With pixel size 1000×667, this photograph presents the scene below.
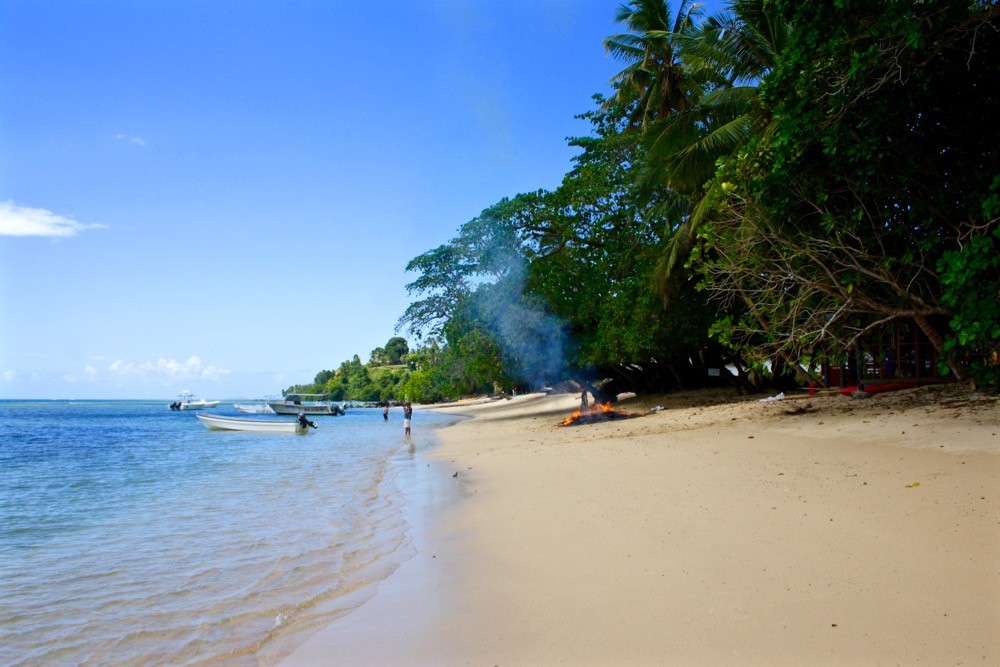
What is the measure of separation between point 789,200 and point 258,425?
31547 millimetres

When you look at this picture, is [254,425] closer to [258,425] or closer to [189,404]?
[258,425]

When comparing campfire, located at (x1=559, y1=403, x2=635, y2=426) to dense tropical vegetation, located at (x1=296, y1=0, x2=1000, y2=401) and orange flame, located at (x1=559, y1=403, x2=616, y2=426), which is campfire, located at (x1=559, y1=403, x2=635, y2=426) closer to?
orange flame, located at (x1=559, y1=403, x2=616, y2=426)

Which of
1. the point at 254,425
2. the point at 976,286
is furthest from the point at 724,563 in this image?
the point at 254,425

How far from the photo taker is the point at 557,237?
85.9 ft

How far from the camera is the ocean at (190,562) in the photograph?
4.70 m

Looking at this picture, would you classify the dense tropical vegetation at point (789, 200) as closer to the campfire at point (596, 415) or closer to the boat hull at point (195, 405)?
the campfire at point (596, 415)

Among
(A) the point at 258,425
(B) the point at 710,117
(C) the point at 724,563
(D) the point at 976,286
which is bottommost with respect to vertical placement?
(C) the point at 724,563

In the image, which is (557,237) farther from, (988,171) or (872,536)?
(872,536)

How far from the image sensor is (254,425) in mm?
35156

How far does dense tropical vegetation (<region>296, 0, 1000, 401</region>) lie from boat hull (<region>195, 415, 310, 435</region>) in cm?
1458

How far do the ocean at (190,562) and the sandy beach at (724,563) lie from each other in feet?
1.99

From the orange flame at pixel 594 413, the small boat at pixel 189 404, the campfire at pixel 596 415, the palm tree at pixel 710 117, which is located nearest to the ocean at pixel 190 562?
the campfire at pixel 596 415

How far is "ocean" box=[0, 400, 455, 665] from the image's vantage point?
4.70 metres

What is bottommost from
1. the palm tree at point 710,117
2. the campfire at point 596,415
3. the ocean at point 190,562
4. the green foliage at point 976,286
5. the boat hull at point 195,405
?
the ocean at point 190,562
